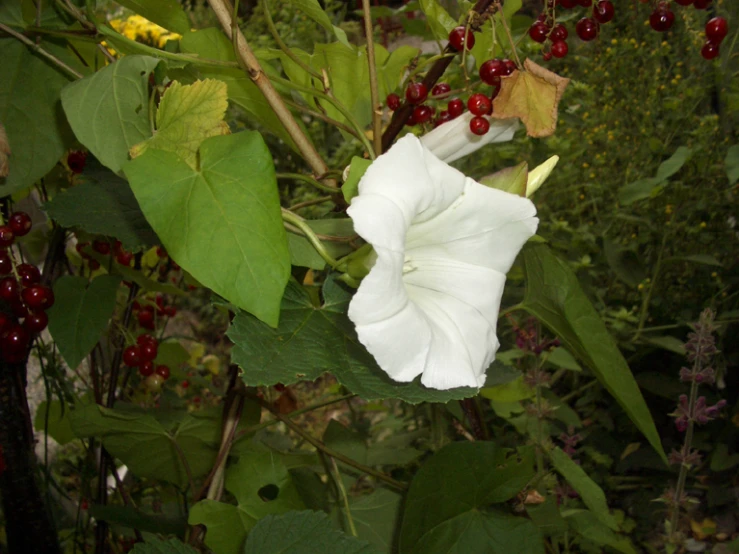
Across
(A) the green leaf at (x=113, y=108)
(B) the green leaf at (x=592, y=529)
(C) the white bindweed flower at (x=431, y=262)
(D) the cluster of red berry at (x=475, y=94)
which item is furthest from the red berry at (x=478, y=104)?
(B) the green leaf at (x=592, y=529)

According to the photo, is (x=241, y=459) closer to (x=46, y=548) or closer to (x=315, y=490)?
(x=315, y=490)

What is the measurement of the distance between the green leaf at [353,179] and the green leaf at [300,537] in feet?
0.94

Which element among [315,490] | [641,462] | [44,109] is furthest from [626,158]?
[44,109]

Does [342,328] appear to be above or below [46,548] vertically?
above

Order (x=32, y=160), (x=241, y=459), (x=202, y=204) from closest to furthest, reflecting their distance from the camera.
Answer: (x=202, y=204)
(x=32, y=160)
(x=241, y=459)

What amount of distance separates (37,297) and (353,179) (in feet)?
1.37

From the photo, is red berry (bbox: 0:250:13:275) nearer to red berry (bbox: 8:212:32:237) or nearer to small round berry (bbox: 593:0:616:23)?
red berry (bbox: 8:212:32:237)

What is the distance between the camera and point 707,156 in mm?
1582

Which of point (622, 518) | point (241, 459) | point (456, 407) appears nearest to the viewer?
point (241, 459)

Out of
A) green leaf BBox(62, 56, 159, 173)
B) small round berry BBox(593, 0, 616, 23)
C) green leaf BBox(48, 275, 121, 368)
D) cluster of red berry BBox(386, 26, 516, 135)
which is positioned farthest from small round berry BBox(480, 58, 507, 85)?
green leaf BBox(48, 275, 121, 368)

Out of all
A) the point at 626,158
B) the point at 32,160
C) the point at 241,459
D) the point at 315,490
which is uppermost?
the point at 32,160

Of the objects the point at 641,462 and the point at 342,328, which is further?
the point at 641,462

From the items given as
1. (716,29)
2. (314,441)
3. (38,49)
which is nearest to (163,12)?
(38,49)

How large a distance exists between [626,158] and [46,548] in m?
2.00
